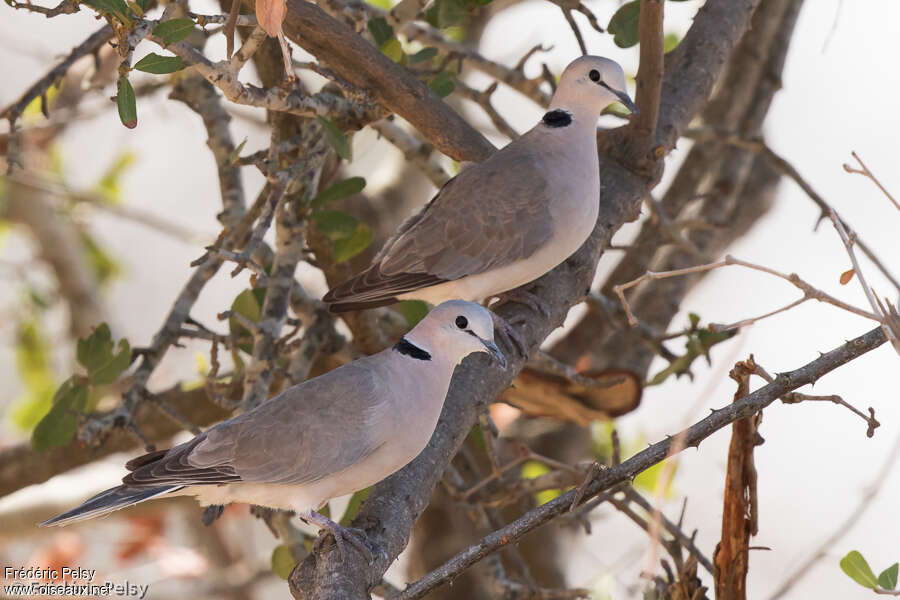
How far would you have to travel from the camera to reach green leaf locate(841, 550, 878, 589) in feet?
4.46

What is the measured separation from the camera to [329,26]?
178 cm

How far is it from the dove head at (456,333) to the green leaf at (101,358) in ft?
2.25

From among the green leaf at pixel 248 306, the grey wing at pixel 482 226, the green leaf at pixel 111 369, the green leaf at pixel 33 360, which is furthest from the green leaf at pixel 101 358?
the green leaf at pixel 33 360

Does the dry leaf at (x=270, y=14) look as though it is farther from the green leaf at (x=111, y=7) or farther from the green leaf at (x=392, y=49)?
the green leaf at (x=392, y=49)

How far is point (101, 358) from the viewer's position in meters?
1.99

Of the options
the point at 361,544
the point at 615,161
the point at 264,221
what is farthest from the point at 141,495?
the point at 615,161

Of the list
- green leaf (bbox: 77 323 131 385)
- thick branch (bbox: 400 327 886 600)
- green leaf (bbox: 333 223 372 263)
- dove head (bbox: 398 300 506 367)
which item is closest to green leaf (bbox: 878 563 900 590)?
thick branch (bbox: 400 327 886 600)

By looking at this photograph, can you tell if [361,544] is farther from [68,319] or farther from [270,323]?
[68,319]

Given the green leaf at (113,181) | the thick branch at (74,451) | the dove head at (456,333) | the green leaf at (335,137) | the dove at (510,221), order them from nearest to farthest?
the dove head at (456,333) → the green leaf at (335,137) → the dove at (510,221) → the thick branch at (74,451) → the green leaf at (113,181)

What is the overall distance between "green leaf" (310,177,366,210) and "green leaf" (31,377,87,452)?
0.59 meters

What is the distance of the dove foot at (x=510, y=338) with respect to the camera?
5.91ft

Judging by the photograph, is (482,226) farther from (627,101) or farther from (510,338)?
(627,101)

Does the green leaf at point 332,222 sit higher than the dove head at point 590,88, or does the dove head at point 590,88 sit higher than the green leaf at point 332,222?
the green leaf at point 332,222

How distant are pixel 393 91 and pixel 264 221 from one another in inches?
13.9
